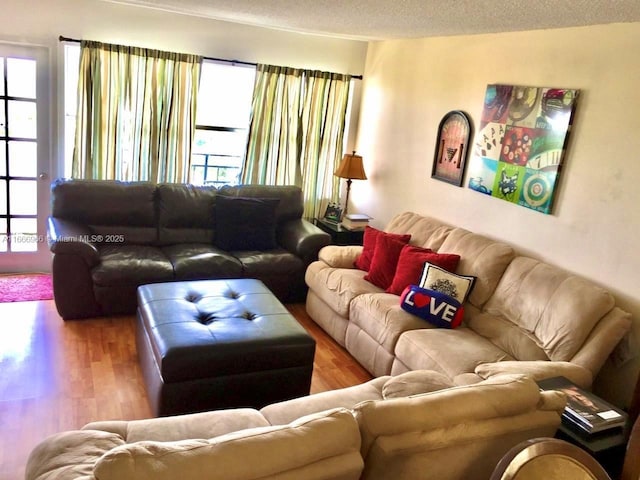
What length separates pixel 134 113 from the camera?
436 cm

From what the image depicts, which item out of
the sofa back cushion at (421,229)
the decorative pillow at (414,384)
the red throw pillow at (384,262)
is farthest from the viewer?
the sofa back cushion at (421,229)

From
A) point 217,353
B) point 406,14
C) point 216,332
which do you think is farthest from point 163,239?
point 406,14

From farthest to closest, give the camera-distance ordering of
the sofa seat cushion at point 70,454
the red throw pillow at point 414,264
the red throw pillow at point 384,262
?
A: the red throw pillow at point 384,262 → the red throw pillow at point 414,264 → the sofa seat cushion at point 70,454

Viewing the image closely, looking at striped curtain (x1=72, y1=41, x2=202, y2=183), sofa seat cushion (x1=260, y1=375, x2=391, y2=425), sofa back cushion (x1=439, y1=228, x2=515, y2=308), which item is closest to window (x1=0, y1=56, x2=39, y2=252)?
striped curtain (x1=72, y1=41, x2=202, y2=183)

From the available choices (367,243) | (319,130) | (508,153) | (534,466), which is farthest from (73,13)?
(534,466)

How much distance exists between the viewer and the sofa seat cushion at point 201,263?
3.84 m

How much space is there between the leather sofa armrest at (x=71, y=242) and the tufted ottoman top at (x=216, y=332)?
0.63 metres

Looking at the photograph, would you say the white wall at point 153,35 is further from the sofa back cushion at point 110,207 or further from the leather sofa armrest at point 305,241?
the leather sofa armrest at point 305,241

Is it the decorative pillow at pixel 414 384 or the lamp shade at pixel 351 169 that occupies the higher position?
the lamp shade at pixel 351 169

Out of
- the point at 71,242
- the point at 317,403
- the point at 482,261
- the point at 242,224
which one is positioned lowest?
the point at 317,403

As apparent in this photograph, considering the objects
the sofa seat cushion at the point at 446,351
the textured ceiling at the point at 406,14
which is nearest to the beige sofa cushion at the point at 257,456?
the sofa seat cushion at the point at 446,351

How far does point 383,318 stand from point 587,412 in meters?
1.32

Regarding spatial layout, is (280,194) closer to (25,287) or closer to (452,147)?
(452,147)

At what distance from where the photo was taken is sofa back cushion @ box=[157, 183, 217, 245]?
4258 millimetres
